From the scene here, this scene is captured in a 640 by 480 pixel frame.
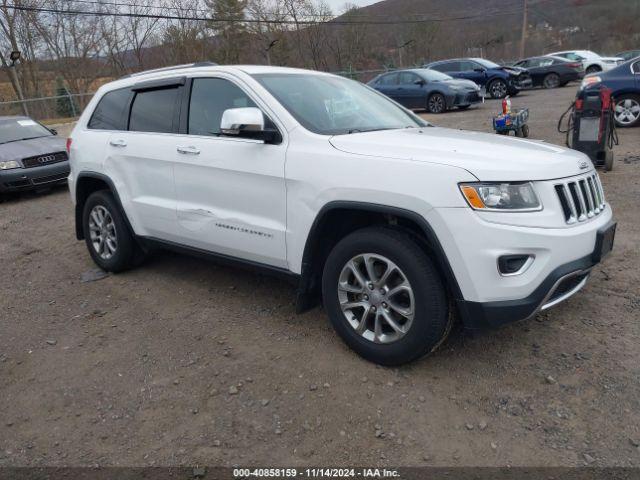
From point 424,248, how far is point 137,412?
186cm

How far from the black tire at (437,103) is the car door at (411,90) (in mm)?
192

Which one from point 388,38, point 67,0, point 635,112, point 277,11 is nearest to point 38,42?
point 67,0

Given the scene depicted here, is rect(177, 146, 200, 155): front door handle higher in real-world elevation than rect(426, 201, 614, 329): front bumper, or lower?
higher

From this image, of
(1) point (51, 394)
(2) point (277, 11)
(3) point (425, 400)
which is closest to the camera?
(3) point (425, 400)

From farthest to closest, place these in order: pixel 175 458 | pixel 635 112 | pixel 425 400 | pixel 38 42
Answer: pixel 38 42 → pixel 635 112 → pixel 425 400 → pixel 175 458

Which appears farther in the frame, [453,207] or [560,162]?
[560,162]

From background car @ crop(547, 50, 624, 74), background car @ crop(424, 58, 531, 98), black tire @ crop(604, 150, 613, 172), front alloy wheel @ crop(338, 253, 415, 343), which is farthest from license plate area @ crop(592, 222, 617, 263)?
background car @ crop(547, 50, 624, 74)

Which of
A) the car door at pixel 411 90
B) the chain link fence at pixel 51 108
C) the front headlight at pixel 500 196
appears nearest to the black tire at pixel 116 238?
the front headlight at pixel 500 196

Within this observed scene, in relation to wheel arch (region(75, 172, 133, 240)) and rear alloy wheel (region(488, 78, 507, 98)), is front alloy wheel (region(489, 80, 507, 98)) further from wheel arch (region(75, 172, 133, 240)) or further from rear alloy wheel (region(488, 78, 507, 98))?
wheel arch (region(75, 172, 133, 240))

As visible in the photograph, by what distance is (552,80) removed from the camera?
22859 millimetres

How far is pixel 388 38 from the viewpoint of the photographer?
151 ft

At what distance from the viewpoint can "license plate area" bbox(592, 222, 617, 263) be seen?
2.99 m

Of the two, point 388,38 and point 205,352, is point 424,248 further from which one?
point 388,38

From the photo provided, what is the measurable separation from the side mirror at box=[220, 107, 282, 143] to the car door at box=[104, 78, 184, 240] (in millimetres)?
927
